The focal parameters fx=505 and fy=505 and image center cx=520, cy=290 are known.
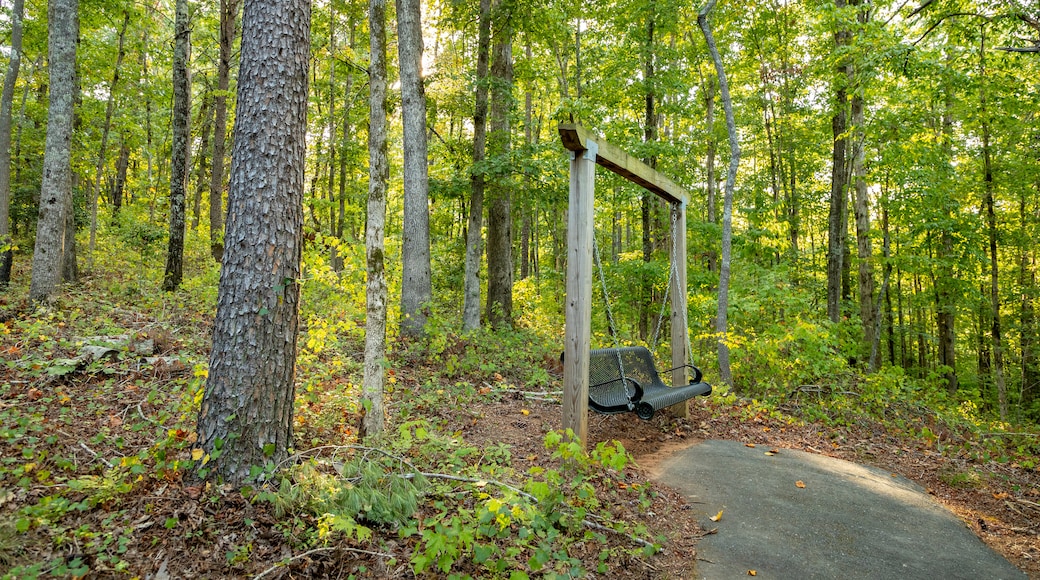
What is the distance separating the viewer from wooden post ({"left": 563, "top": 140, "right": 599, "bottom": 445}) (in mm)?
4609

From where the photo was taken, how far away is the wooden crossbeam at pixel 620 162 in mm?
4484

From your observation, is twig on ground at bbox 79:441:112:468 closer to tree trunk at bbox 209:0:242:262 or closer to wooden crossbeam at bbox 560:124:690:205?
wooden crossbeam at bbox 560:124:690:205

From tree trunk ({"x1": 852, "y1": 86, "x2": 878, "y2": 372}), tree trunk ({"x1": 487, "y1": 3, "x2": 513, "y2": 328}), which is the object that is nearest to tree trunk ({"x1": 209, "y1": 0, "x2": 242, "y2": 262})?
tree trunk ({"x1": 487, "y1": 3, "x2": 513, "y2": 328})

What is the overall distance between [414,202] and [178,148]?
4.90 meters

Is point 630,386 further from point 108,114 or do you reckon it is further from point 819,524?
point 108,114

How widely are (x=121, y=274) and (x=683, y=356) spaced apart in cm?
1293

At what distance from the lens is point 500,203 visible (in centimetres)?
978

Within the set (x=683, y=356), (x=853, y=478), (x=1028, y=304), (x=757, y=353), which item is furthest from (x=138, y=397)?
(x=1028, y=304)

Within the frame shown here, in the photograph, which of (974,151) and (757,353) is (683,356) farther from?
(974,151)

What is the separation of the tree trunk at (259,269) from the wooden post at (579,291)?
2340 mm

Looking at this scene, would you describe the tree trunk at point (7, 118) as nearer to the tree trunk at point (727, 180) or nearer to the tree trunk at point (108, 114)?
the tree trunk at point (108, 114)

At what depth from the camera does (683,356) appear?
21.6ft

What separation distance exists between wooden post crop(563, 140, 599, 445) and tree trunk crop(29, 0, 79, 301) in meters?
7.61

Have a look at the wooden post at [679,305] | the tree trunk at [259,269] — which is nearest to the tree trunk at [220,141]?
the tree trunk at [259,269]
